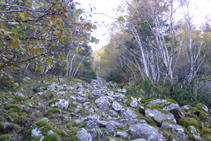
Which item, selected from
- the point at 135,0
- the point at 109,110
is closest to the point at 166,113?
the point at 109,110

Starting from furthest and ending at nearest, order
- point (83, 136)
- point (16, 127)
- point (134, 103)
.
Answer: point (134, 103), point (16, 127), point (83, 136)

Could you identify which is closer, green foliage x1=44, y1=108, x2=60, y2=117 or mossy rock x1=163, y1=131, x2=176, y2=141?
mossy rock x1=163, y1=131, x2=176, y2=141

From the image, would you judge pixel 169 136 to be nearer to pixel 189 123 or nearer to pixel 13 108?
pixel 189 123

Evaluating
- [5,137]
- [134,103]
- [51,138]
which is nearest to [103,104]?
[134,103]

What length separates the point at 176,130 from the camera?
395cm

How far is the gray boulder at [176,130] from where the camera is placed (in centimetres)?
383

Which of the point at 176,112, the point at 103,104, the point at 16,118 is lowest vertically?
the point at 103,104

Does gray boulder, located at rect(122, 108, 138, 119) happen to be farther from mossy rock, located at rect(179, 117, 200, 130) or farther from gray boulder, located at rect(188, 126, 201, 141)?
gray boulder, located at rect(188, 126, 201, 141)

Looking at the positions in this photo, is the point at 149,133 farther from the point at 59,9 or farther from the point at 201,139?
the point at 59,9

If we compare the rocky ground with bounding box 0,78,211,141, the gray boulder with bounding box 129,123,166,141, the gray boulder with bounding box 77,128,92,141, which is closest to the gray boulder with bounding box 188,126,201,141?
the rocky ground with bounding box 0,78,211,141

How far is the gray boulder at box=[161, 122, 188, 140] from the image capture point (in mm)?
3834

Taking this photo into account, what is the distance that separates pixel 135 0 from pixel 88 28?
24.3 feet

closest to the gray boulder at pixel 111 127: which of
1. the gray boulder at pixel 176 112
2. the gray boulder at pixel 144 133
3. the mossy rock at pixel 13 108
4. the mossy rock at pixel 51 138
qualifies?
the gray boulder at pixel 144 133

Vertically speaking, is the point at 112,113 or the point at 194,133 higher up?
the point at 194,133
